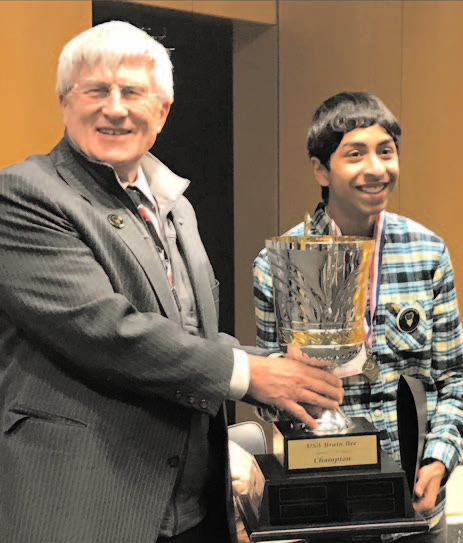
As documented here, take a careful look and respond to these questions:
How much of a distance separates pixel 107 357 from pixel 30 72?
1968mm

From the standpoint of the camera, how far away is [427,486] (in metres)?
1.72

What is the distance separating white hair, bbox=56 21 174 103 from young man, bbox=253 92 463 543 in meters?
0.59

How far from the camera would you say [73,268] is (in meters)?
1.35

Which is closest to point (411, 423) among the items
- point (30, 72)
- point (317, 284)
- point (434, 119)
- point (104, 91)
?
point (317, 284)

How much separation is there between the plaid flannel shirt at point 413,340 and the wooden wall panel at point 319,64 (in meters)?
1.89

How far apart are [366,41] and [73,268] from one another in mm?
2808

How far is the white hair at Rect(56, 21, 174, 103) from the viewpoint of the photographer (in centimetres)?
147

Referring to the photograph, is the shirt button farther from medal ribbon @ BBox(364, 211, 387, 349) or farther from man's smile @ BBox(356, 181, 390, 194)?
man's smile @ BBox(356, 181, 390, 194)

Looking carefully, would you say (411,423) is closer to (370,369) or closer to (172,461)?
(370,369)

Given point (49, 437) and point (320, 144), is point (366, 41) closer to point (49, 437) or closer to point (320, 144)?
point (320, 144)

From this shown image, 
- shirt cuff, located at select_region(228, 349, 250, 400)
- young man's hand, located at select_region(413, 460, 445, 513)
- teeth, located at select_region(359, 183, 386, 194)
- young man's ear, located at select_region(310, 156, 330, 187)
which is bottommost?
young man's hand, located at select_region(413, 460, 445, 513)

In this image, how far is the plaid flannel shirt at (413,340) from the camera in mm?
1840

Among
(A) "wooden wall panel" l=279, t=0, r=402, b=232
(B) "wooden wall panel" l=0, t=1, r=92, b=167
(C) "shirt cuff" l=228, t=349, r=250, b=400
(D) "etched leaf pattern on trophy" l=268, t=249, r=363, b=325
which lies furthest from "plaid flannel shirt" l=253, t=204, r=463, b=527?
(A) "wooden wall panel" l=279, t=0, r=402, b=232

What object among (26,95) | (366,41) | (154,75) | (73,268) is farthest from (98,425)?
(366,41)
